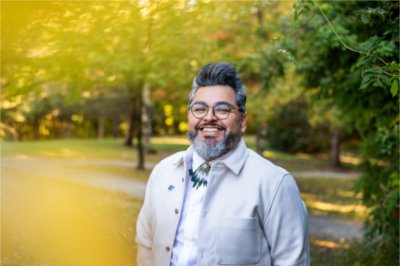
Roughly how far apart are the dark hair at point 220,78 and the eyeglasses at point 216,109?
0.07 meters

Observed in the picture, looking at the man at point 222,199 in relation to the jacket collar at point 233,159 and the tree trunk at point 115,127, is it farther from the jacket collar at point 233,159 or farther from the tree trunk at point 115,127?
the tree trunk at point 115,127

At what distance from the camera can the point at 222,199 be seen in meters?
2.32

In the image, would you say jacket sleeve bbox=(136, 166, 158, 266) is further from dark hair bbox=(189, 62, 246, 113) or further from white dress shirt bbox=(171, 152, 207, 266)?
dark hair bbox=(189, 62, 246, 113)

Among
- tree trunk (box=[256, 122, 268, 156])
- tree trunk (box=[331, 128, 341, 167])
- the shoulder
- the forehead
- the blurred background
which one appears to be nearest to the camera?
the forehead

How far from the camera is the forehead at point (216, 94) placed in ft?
7.79

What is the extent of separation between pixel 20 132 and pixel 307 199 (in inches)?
330

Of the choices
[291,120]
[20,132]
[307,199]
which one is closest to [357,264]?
[307,199]

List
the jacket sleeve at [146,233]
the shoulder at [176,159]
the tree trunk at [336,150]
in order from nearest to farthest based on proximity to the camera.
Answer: the shoulder at [176,159], the jacket sleeve at [146,233], the tree trunk at [336,150]

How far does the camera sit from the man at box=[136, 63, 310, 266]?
2.26 meters

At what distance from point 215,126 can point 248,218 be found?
500mm

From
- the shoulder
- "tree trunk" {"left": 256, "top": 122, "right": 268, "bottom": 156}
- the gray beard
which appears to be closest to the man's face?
the gray beard

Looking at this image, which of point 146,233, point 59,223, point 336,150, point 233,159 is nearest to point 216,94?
point 233,159

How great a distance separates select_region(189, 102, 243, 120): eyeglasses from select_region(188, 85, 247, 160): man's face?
1 cm

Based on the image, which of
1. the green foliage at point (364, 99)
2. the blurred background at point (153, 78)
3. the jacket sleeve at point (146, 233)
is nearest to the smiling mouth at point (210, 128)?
the jacket sleeve at point (146, 233)
